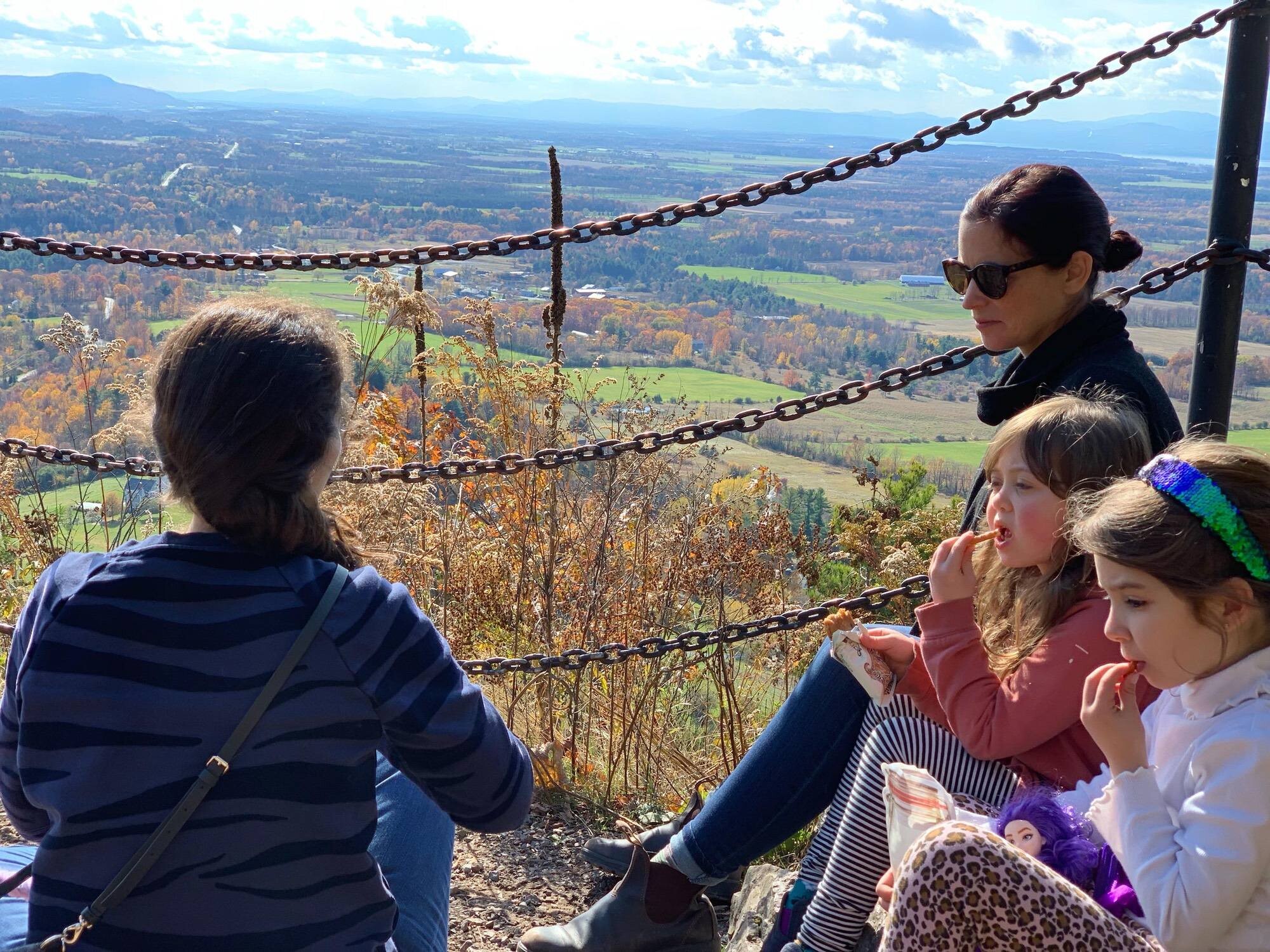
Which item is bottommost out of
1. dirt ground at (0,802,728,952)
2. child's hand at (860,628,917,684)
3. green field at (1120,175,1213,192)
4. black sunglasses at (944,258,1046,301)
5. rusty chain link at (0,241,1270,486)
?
dirt ground at (0,802,728,952)

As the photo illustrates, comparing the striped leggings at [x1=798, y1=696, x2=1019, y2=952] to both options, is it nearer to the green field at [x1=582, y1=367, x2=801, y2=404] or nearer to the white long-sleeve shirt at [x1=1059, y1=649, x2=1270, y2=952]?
the white long-sleeve shirt at [x1=1059, y1=649, x2=1270, y2=952]

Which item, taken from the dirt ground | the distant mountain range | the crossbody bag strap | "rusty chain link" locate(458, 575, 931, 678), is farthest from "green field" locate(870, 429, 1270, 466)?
the distant mountain range

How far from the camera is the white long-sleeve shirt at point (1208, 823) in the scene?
4.71ft

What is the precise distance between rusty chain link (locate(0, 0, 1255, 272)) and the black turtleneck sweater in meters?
0.49

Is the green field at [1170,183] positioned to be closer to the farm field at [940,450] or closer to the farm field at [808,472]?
the farm field at [940,450]

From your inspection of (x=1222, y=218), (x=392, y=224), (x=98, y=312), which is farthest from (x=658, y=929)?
(x=392, y=224)

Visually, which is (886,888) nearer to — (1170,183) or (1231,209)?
(1231,209)

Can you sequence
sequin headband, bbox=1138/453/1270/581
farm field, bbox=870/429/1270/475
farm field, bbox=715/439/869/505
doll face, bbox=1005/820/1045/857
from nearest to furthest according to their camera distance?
sequin headband, bbox=1138/453/1270/581 → doll face, bbox=1005/820/1045/857 → farm field, bbox=715/439/869/505 → farm field, bbox=870/429/1270/475

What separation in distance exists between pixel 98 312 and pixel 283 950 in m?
20.6

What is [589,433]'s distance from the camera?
394 centimetres

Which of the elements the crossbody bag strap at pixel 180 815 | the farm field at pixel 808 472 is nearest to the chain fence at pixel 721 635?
the crossbody bag strap at pixel 180 815

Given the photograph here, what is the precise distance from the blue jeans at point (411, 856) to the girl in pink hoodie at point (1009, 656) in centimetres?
71

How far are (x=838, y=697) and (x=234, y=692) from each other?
4.27ft

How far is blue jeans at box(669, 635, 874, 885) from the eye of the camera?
2328mm
